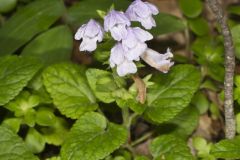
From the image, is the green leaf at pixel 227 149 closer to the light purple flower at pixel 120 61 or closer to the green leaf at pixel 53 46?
the light purple flower at pixel 120 61

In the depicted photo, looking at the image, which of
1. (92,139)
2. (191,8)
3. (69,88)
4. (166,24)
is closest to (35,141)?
(69,88)

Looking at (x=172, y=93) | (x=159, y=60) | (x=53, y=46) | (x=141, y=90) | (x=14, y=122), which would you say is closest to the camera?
(x=159, y=60)

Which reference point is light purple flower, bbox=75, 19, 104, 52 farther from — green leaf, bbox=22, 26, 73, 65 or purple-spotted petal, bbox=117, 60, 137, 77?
green leaf, bbox=22, 26, 73, 65

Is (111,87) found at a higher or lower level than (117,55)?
lower

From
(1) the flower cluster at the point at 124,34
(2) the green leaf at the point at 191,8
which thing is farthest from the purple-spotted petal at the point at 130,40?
(2) the green leaf at the point at 191,8

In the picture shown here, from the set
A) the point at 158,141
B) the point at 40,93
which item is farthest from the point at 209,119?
the point at 40,93

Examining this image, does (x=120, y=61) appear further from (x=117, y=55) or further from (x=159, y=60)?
(x=159, y=60)

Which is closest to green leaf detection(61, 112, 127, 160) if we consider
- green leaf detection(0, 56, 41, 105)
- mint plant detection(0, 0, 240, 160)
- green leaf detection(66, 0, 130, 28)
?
mint plant detection(0, 0, 240, 160)

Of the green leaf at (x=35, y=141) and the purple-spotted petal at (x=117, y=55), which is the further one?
the green leaf at (x=35, y=141)
